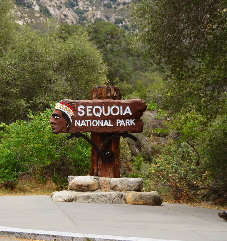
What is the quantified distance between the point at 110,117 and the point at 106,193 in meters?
2.15

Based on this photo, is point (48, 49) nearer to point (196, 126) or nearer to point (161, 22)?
point (196, 126)

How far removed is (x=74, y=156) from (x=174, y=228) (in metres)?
8.12

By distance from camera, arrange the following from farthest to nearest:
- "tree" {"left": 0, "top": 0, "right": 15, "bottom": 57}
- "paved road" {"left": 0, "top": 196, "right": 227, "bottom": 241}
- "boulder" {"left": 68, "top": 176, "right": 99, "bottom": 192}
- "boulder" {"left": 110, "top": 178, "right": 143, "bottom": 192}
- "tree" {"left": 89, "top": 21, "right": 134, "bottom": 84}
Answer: "tree" {"left": 89, "top": 21, "right": 134, "bottom": 84} < "tree" {"left": 0, "top": 0, "right": 15, "bottom": 57} < "boulder" {"left": 110, "top": 178, "right": 143, "bottom": 192} < "boulder" {"left": 68, "top": 176, "right": 99, "bottom": 192} < "paved road" {"left": 0, "top": 196, "right": 227, "bottom": 241}

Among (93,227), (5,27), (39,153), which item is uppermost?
(5,27)

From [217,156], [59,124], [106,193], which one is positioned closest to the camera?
[106,193]

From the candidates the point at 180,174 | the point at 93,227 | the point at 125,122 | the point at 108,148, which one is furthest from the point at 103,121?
the point at 93,227

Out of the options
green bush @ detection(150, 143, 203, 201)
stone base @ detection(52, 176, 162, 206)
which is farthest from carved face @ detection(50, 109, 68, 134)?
green bush @ detection(150, 143, 203, 201)

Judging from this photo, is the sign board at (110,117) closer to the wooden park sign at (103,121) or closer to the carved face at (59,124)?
the wooden park sign at (103,121)

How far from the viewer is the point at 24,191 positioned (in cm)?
1208

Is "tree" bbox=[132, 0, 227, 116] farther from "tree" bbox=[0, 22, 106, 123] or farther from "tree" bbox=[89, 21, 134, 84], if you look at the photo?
"tree" bbox=[89, 21, 134, 84]

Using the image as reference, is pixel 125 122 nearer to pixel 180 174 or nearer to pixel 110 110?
pixel 110 110

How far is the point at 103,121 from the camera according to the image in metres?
9.93

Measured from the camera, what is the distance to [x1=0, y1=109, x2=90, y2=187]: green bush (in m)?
12.4

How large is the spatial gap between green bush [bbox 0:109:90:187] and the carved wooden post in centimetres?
282
